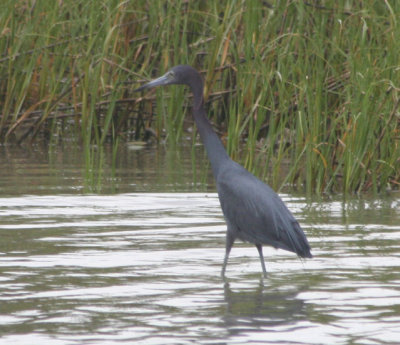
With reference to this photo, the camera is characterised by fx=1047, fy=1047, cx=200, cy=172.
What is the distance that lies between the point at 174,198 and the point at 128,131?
3.92 metres

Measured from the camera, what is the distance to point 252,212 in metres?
5.73

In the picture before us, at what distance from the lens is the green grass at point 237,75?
25.7 feet

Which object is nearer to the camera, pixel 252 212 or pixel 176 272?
pixel 176 272

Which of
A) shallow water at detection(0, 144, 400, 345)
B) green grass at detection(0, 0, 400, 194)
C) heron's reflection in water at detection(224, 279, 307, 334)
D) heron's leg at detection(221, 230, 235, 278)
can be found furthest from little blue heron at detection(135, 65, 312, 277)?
green grass at detection(0, 0, 400, 194)

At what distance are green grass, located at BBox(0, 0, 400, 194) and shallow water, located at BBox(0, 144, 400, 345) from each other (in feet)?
1.61

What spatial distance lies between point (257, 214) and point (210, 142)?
29.1 inches

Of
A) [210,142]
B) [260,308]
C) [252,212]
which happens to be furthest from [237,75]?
[260,308]

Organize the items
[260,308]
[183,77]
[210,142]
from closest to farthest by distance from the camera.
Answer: [260,308] → [210,142] → [183,77]

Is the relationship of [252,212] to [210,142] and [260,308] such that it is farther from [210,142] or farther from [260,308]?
[260,308]

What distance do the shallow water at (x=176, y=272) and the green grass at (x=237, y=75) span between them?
0.49 m

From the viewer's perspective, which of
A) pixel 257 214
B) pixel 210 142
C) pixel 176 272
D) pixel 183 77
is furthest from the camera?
pixel 183 77

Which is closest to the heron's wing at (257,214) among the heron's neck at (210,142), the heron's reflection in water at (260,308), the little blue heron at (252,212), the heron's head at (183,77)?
the little blue heron at (252,212)

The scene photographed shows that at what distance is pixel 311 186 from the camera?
8086 mm

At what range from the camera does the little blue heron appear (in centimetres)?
558
